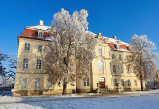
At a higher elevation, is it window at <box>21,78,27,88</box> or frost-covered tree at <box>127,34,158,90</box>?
frost-covered tree at <box>127,34,158,90</box>

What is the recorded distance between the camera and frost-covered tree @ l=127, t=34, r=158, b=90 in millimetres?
29859

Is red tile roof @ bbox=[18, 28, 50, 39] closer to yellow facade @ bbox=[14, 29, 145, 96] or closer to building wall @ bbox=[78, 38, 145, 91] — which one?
yellow facade @ bbox=[14, 29, 145, 96]

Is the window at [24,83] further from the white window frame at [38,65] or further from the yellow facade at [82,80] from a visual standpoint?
the white window frame at [38,65]

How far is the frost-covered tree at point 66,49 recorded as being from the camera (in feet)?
63.9

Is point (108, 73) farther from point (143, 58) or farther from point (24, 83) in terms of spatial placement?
point (24, 83)

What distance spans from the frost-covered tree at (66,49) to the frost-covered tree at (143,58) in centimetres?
1507

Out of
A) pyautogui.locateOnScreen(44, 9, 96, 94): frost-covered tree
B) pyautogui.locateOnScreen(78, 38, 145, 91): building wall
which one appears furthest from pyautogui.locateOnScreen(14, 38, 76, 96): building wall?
pyautogui.locateOnScreen(78, 38, 145, 91): building wall

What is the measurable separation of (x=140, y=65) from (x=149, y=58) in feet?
9.40

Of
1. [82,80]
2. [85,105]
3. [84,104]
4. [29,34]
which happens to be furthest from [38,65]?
[85,105]

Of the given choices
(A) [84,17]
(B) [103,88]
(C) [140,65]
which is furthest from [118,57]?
(A) [84,17]

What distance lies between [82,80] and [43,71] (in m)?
8.45

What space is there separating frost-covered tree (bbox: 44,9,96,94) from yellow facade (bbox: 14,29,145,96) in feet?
14.5

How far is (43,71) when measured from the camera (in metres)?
24.3

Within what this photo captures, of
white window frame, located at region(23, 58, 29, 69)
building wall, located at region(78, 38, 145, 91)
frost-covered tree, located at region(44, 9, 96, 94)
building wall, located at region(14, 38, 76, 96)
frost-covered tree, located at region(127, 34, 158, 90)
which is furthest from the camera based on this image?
frost-covered tree, located at region(127, 34, 158, 90)
